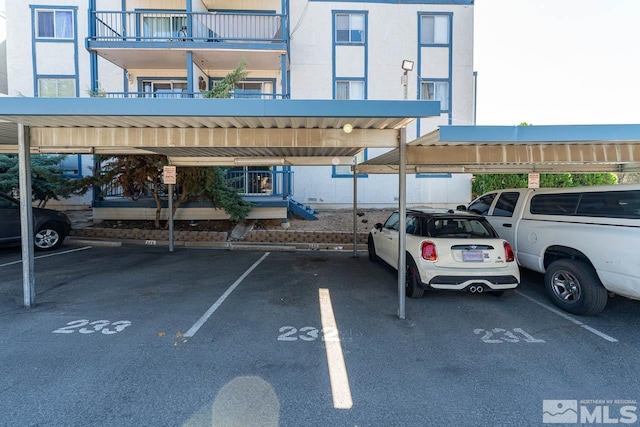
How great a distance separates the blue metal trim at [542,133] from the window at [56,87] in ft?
50.5

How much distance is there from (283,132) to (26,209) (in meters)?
4.09

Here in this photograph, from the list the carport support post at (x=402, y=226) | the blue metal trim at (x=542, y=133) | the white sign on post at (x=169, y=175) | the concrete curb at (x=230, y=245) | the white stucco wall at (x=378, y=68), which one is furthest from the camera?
the white stucco wall at (x=378, y=68)

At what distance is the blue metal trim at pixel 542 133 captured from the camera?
16.0ft

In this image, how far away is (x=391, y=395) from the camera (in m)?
3.31

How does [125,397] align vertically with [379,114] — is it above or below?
below

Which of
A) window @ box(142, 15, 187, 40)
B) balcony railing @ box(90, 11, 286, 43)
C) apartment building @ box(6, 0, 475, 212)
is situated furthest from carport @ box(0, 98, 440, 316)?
window @ box(142, 15, 187, 40)

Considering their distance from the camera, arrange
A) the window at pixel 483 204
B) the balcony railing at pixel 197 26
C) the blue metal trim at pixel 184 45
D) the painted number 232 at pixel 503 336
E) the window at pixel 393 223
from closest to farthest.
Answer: the painted number 232 at pixel 503 336
the window at pixel 393 223
the window at pixel 483 204
the blue metal trim at pixel 184 45
the balcony railing at pixel 197 26

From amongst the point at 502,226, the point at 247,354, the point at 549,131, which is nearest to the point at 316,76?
the point at 502,226

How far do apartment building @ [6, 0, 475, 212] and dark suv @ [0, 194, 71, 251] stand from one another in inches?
210

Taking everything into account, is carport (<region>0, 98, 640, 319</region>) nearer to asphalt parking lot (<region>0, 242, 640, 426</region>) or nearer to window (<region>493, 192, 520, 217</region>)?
asphalt parking lot (<region>0, 242, 640, 426</region>)

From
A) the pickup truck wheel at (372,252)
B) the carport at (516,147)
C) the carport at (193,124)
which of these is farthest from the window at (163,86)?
the pickup truck wheel at (372,252)

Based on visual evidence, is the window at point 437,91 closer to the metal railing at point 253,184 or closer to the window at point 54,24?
the metal railing at point 253,184

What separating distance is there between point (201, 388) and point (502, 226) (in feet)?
20.3

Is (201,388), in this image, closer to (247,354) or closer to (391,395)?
(247,354)
